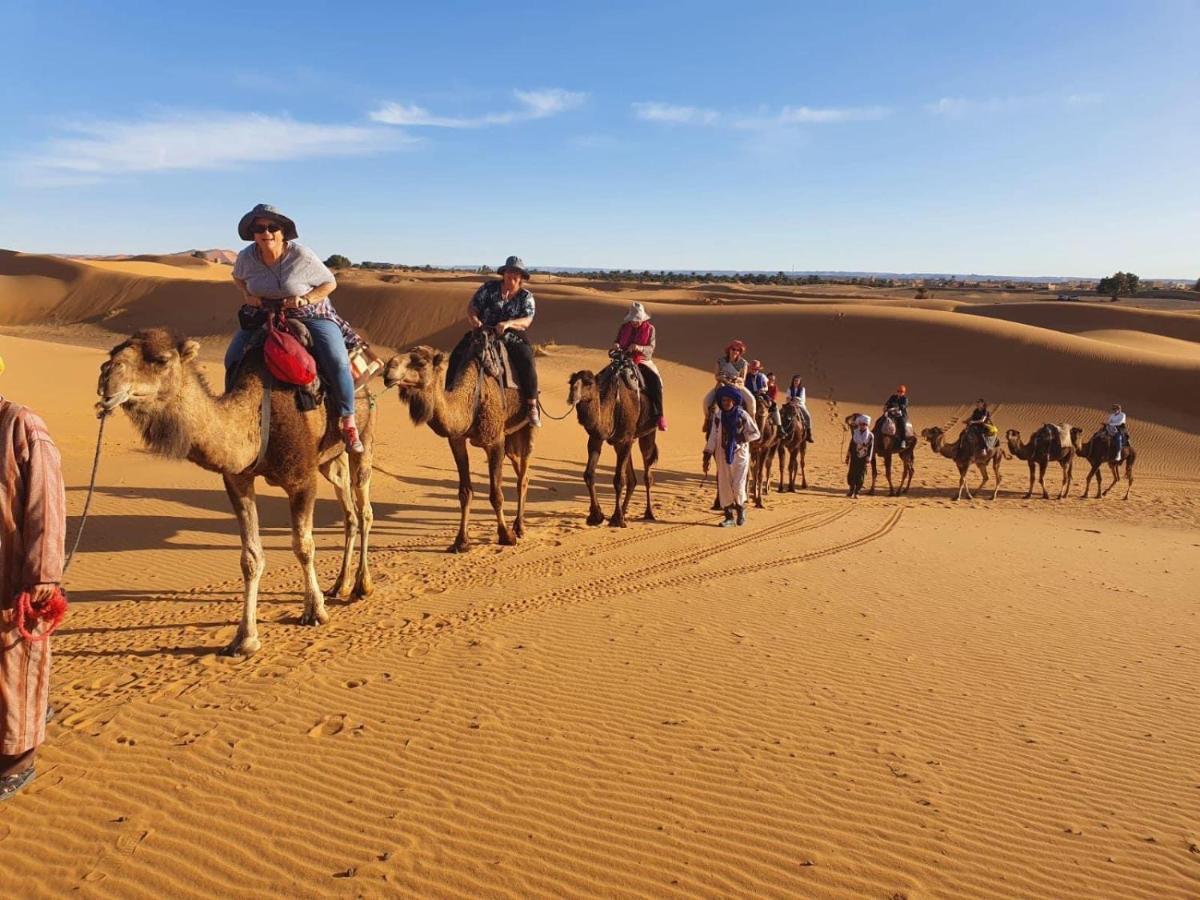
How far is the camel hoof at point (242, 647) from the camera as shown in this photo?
19.4ft

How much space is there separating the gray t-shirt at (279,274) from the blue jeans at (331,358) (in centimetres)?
28

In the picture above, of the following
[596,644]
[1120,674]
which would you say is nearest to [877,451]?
[1120,674]

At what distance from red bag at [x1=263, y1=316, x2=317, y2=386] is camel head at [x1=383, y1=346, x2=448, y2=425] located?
5.25 ft

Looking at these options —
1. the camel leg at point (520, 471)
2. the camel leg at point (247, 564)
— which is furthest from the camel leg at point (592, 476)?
the camel leg at point (247, 564)

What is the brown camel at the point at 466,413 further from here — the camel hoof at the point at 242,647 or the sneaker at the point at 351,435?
the camel hoof at the point at 242,647

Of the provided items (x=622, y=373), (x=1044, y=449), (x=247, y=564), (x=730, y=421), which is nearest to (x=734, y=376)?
(x=730, y=421)

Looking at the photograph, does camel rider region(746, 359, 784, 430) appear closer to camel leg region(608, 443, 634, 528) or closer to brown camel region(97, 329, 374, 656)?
camel leg region(608, 443, 634, 528)

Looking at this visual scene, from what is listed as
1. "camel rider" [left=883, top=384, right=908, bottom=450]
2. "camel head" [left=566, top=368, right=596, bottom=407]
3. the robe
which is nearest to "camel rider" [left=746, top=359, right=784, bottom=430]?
"camel rider" [left=883, top=384, right=908, bottom=450]

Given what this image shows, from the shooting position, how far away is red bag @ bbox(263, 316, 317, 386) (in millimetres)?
5848

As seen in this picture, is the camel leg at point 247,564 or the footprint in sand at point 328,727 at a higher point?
the camel leg at point 247,564

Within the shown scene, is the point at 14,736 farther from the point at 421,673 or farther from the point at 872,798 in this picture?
the point at 872,798

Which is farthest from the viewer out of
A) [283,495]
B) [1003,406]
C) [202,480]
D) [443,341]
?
[443,341]

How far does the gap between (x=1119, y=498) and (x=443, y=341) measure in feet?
110

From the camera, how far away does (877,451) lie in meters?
17.6
